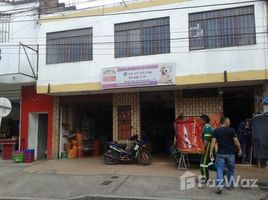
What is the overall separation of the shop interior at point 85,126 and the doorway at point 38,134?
152 cm

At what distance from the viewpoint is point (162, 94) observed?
1530 cm

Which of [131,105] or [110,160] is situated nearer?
[110,160]

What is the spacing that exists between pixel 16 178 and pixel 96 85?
5.06 metres

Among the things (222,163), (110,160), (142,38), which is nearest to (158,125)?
(110,160)

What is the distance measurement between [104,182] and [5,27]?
1105cm

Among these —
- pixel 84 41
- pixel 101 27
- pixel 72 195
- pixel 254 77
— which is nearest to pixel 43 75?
pixel 84 41

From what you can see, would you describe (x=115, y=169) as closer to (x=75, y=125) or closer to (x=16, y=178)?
(x=16, y=178)

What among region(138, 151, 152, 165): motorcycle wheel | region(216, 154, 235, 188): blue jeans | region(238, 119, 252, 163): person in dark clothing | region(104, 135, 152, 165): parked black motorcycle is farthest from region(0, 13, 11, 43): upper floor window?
region(216, 154, 235, 188): blue jeans

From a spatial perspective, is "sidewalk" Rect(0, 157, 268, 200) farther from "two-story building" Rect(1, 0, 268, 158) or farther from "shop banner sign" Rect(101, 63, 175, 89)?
"shop banner sign" Rect(101, 63, 175, 89)

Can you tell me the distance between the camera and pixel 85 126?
17672 mm

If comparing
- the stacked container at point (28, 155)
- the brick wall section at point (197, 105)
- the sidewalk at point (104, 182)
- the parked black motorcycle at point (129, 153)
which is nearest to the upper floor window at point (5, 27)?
the stacked container at point (28, 155)

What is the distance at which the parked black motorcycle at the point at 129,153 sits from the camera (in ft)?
44.0

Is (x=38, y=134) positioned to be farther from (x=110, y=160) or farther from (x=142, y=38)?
(x=142, y=38)

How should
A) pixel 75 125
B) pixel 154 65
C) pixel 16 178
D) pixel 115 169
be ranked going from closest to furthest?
1. pixel 16 178
2. pixel 115 169
3. pixel 154 65
4. pixel 75 125
